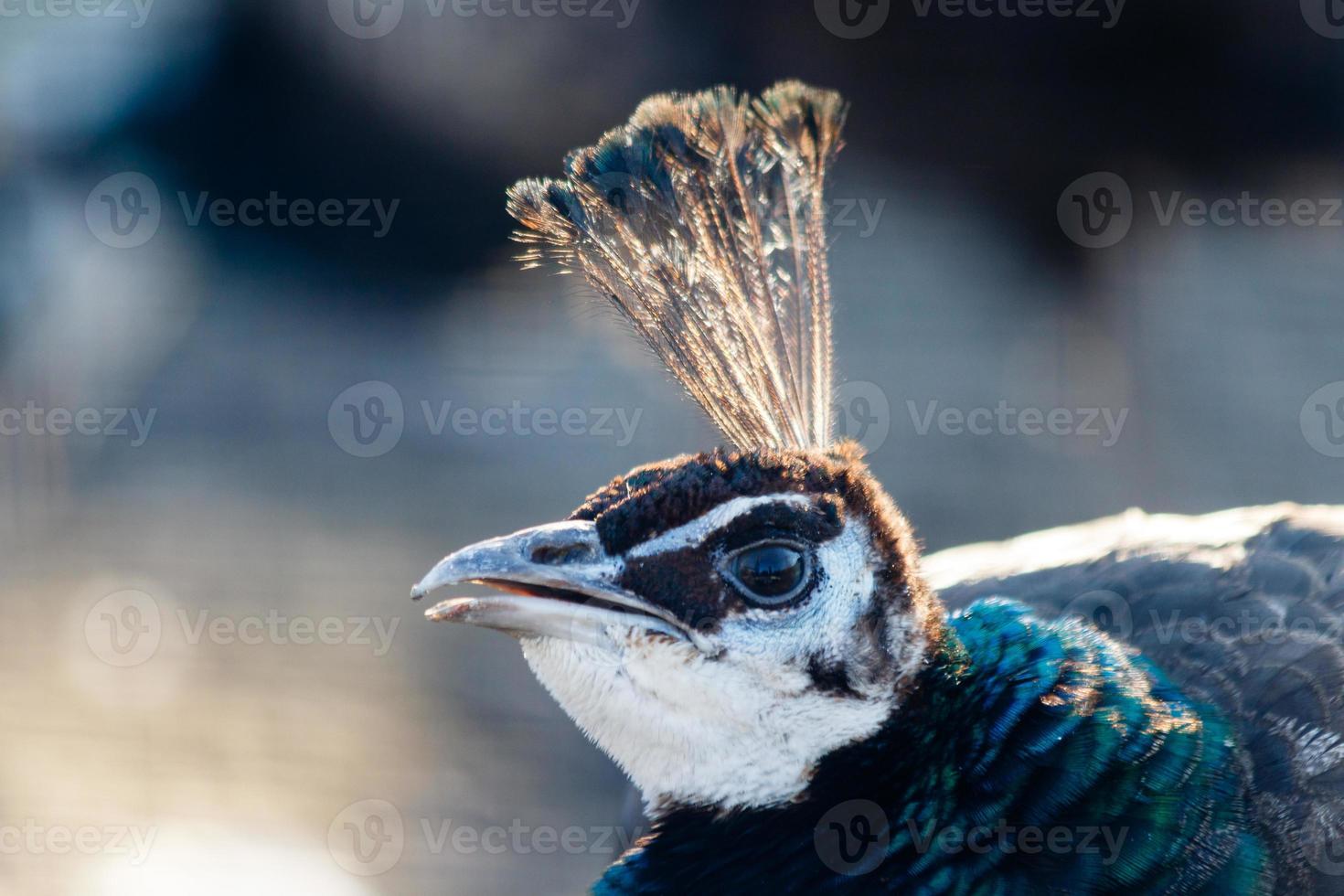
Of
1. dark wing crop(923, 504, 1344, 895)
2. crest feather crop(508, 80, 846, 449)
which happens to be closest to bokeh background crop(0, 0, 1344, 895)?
dark wing crop(923, 504, 1344, 895)

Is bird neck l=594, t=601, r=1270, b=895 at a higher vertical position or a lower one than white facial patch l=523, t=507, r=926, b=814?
lower

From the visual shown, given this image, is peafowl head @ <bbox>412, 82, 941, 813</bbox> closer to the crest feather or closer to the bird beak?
the bird beak

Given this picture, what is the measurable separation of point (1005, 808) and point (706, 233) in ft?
2.36

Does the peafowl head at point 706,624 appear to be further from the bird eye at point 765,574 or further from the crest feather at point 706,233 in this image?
the crest feather at point 706,233

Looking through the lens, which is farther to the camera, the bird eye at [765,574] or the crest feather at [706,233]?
the crest feather at [706,233]

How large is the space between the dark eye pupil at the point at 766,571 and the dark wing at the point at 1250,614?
397mm

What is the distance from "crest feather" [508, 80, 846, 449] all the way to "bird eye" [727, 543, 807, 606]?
263mm

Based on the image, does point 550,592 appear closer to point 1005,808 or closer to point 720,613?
point 720,613

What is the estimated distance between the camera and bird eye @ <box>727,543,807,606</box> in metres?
1.23

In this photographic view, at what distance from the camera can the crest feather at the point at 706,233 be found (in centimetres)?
146

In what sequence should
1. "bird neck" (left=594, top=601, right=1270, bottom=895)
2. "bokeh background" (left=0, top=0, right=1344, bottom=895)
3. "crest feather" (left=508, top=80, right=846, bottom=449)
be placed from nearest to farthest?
"bird neck" (left=594, top=601, right=1270, bottom=895) → "crest feather" (left=508, top=80, right=846, bottom=449) → "bokeh background" (left=0, top=0, right=1344, bottom=895)

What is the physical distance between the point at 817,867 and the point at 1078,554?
933 mm

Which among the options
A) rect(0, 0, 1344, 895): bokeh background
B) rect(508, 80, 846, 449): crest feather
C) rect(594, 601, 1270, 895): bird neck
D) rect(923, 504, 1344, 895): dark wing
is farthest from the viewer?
rect(0, 0, 1344, 895): bokeh background

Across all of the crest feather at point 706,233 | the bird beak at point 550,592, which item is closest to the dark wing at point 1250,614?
the crest feather at point 706,233
